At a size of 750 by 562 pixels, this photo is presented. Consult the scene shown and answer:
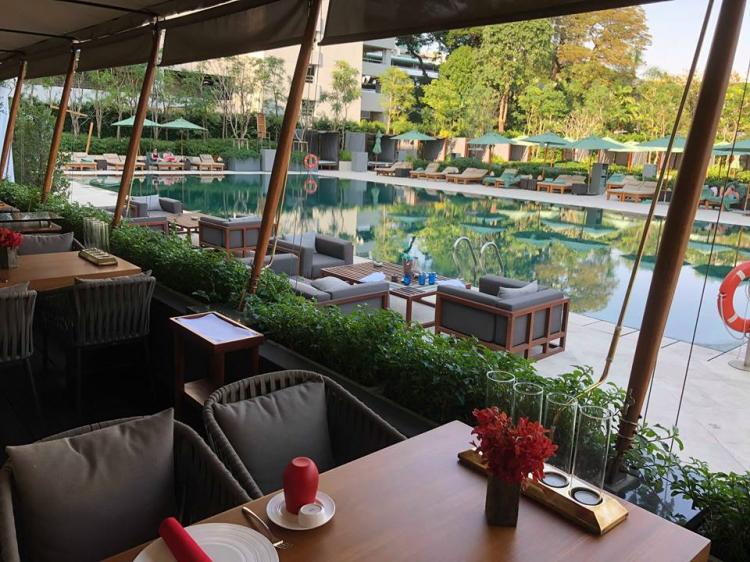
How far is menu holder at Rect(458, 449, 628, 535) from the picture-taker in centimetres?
145

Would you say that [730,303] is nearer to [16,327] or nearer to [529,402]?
[529,402]

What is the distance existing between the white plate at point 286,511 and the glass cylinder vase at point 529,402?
55cm

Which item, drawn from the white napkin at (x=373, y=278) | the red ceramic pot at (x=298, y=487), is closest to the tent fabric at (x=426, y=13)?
the red ceramic pot at (x=298, y=487)

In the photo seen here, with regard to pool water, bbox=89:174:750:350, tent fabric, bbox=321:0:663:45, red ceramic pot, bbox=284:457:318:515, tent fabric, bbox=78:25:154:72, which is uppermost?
tent fabric, bbox=78:25:154:72

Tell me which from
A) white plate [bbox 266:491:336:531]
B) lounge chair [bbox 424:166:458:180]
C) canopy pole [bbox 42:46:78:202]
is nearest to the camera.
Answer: white plate [bbox 266:491:336:531]

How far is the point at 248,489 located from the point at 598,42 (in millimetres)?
26467

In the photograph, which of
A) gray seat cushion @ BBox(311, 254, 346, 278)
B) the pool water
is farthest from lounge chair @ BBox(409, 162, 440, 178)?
gray seat cushion @ BBox(311, 254, 346, 278)

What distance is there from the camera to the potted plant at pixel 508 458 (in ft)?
4.49

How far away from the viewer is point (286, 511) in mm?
1492

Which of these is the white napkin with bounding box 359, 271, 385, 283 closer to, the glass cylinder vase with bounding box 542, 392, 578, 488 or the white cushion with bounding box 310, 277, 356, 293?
the white cushion with bounding box 310, 277, 356, 293

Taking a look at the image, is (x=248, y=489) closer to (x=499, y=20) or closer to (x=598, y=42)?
(x=499, y=20)

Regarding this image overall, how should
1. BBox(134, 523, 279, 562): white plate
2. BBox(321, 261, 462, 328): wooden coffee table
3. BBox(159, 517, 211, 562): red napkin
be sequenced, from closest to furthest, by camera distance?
1. BBox(159, 517, 211, 562): red napkin
2. BBox(134, 523, 279, 562): white plate
3. BBox(321, 261, 462, 328): wooden coffee table

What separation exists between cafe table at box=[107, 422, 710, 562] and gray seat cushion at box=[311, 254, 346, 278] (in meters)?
6.41

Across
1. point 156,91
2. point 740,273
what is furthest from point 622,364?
point 156,91
